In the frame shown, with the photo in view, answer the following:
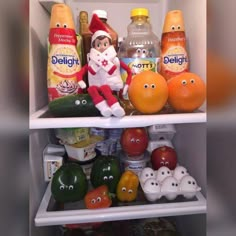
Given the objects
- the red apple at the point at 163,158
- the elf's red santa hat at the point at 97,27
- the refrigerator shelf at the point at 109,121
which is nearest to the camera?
the refrigerator shelf at the point at 109,121

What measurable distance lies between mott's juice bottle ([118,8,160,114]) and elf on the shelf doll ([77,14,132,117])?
0.14 ft

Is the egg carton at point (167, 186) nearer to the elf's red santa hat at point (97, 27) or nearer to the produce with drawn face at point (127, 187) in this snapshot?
the produce with drawn face at point (127, 187)

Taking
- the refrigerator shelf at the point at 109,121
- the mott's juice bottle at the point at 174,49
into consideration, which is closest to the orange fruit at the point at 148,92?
the refrigerator shelf at the point at 109,121

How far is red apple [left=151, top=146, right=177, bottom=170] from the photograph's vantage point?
85 centimetres

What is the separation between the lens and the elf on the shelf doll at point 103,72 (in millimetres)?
661

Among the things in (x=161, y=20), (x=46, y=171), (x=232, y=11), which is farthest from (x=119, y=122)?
(x=161, y=20)

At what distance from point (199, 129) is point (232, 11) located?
0.68 meters

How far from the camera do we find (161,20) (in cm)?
115

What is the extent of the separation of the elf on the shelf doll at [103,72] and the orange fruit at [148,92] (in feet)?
0.18

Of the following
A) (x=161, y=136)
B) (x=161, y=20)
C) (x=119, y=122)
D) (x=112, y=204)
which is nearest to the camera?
(x=119, y=122)

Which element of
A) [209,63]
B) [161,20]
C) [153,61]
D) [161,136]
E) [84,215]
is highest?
[161,20]

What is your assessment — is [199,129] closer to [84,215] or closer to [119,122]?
[119,122]

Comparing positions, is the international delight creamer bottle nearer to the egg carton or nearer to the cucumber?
the cucumber

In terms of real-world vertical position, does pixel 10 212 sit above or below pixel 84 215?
above
